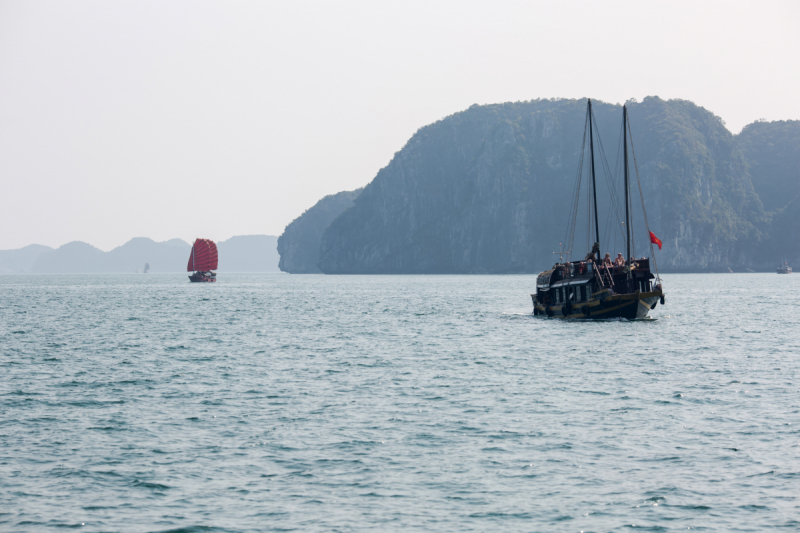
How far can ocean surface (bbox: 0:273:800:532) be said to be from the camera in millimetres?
15125

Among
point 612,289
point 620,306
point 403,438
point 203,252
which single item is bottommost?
point 403,438

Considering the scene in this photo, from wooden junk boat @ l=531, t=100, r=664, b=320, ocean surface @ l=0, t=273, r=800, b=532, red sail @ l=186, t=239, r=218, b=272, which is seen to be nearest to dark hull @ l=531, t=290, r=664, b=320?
wooden junk boat @ l=531, t=100, r=664, b=320

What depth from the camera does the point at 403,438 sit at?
21.0m

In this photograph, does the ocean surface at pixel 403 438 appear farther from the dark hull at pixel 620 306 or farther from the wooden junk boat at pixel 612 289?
the wooden junk boat at pixel 612 289

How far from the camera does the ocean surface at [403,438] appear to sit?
15.1 metres

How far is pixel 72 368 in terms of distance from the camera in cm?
3653

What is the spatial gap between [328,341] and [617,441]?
31.2m

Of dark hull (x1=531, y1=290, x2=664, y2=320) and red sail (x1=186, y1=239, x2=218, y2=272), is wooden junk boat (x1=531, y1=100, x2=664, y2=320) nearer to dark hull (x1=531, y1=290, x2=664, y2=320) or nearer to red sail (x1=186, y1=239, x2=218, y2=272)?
dark hull (x1=531, y1=290, x2=664, y2=320)

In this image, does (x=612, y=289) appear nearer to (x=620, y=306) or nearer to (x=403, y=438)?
(x=620, y=306)

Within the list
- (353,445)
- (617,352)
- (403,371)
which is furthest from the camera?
(617,352)

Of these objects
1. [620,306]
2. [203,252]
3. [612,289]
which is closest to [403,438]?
[620,306]

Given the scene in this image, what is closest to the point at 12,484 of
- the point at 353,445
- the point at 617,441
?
the point at 353,445

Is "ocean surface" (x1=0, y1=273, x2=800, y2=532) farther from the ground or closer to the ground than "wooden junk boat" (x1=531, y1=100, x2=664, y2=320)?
closer to the ground

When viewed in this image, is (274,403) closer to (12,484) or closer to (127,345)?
(12,484)
